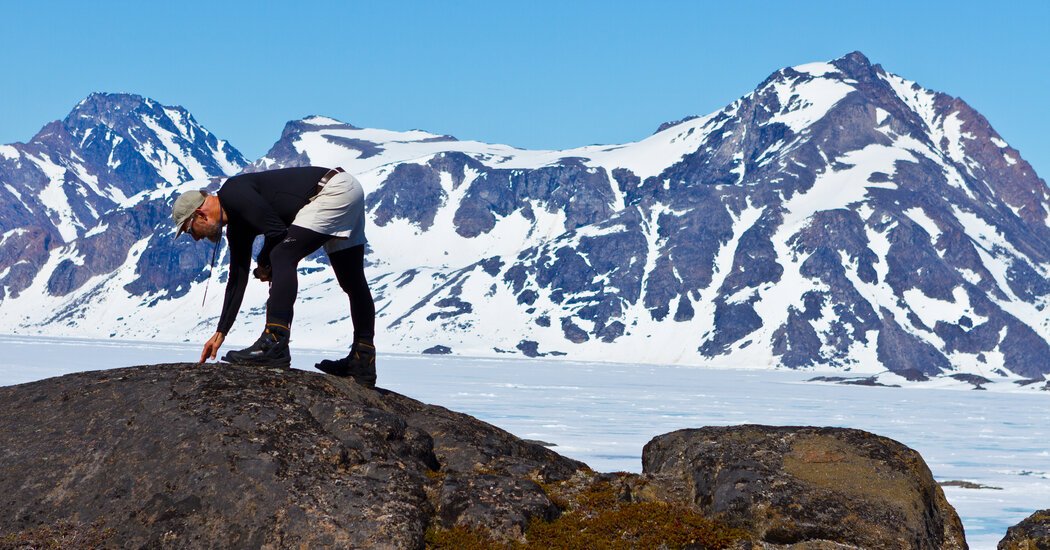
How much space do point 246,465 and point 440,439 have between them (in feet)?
8.83

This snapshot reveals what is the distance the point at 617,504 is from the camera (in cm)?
1016

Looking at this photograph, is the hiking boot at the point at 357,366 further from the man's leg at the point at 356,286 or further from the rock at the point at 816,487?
the rock at the point at 816,487

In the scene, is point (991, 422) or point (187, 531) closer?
point (187, 531)

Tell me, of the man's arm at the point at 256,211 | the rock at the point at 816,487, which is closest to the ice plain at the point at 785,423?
the rock at the point at 816,487

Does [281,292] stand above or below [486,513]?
above

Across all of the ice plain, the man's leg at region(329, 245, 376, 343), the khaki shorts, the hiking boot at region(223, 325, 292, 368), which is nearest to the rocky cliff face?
the hiking boot at region(223, 325, 292, 368)

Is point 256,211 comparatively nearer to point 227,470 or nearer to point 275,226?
point 275,226

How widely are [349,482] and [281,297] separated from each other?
2.56 m

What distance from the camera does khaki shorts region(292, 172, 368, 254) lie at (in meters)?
11.2

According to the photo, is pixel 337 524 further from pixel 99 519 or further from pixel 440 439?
pixel 440 439

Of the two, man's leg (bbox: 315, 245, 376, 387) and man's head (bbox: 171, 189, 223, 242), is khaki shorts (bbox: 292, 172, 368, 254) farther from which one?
man's head (bbox: 171, 189, 223, 242)

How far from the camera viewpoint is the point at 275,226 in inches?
439

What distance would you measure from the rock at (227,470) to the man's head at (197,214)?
1349mm

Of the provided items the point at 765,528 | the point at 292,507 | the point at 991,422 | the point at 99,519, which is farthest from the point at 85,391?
the point at 991,422
